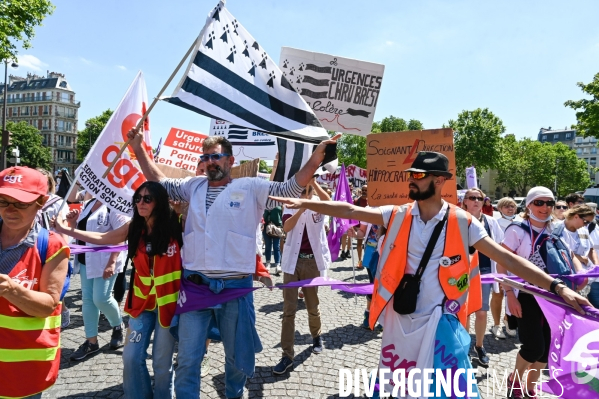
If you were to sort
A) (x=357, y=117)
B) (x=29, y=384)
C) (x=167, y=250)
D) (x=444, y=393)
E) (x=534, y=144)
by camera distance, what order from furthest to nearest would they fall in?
(x=534, y=144) → (x=357, y=117) → (x=167, y=250) → (x=444, y=393) → (x=29, y=384)

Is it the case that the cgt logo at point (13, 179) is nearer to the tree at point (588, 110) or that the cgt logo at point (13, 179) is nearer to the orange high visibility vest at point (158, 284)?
the orange high visibility vest at point (158, 284)

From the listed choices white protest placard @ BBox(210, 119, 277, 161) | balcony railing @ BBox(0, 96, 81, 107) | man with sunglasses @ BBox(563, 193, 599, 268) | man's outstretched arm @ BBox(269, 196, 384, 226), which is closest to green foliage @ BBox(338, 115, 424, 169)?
white protest placard @ BBox(210, 119, 277, 161)

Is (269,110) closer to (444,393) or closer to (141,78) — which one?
(141,78)

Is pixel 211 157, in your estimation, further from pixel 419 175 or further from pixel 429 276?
pixel 429 276

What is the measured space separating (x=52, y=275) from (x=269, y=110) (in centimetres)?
198

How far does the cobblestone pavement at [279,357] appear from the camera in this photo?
3.94 m

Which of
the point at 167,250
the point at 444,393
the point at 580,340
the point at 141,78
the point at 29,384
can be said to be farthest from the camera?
the point at 141,78

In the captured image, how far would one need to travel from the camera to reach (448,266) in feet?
8.79

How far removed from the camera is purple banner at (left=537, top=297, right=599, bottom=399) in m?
2.62

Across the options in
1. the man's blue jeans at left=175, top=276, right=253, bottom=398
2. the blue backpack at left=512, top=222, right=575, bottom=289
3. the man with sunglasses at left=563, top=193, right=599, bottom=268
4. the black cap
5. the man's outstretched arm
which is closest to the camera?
the black cap

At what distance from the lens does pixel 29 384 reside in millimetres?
2215

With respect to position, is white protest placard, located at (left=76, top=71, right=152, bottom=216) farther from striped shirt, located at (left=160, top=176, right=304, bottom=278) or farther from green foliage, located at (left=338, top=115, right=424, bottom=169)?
green foliage, located at (left=338, top=115, right=424, bottom=169)

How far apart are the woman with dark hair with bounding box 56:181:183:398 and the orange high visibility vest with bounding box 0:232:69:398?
0.81 m

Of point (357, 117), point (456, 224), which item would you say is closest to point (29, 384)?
point (456, 224)
